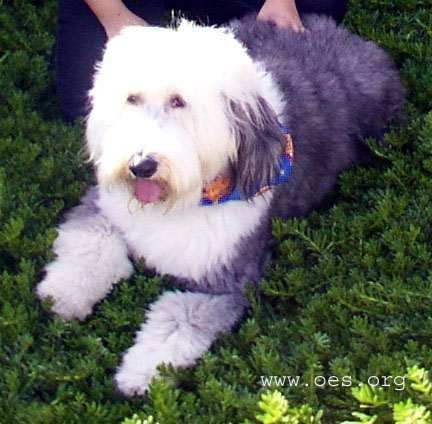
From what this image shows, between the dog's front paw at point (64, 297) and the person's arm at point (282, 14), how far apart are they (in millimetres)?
1396

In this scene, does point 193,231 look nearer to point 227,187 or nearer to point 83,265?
point 227,187

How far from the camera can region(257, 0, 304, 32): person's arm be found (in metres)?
3.47

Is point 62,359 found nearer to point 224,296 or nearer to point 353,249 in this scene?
point 224,296

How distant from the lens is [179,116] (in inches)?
97.5

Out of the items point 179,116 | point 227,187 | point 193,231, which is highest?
point 179,116

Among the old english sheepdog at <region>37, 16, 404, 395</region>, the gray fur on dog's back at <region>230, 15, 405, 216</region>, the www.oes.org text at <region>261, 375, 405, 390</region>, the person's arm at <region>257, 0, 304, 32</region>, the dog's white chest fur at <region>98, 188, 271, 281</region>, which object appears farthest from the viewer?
the person's arm at <region>257, 0, 304, 32</region>

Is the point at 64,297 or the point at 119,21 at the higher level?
the point at 119,21

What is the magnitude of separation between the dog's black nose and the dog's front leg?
54 centimetres

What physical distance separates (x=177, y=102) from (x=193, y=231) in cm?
48

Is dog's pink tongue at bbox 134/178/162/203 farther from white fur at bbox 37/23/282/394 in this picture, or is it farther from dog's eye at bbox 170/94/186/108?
dog's eye at bbox 170/94/186/108

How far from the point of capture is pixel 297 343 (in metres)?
2.62

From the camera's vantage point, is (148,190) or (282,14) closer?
(148,190)

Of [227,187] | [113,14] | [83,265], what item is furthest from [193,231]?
[113,14]

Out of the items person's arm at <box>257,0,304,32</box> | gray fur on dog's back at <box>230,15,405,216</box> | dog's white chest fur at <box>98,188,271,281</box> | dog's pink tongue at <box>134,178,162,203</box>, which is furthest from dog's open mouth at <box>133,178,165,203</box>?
person's arm at <box>257,0,304,32</box>
